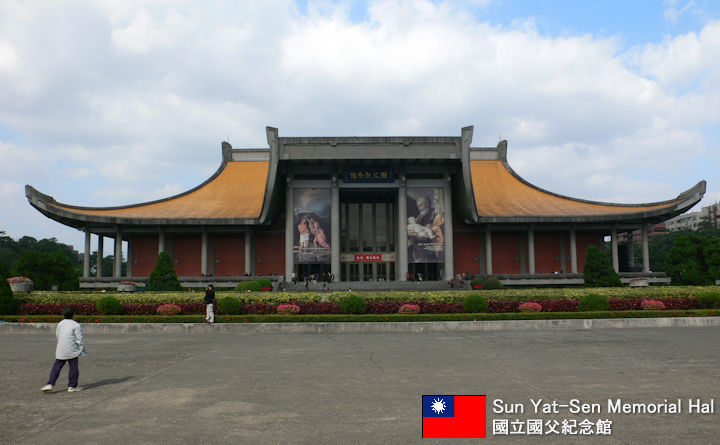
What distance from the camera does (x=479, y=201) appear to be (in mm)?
39281

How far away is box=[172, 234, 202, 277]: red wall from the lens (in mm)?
39000

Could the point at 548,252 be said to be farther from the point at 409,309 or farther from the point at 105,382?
the point at 105,382

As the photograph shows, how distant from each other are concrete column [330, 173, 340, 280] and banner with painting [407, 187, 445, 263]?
5.42 metres

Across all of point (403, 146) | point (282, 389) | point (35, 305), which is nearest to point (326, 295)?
point (35, 305)

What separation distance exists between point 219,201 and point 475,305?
87.7ft

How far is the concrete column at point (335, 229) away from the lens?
3638cm

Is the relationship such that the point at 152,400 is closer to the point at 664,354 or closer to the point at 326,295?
the point at 664,354

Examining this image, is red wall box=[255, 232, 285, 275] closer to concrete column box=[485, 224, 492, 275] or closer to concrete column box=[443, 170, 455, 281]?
concrete column box=[443, 170, 455, 281]

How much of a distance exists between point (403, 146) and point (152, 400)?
3073 centimetres

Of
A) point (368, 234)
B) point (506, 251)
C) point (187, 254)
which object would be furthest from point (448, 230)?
point (187, 254)

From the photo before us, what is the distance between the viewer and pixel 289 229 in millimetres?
37250

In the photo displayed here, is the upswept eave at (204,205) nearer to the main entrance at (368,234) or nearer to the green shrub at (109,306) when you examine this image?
the main entrance at (368,234)

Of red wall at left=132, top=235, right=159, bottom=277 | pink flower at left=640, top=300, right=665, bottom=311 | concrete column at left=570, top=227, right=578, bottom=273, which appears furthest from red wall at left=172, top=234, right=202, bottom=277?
pink flower at left=640, top=300, right=665, bottom=311

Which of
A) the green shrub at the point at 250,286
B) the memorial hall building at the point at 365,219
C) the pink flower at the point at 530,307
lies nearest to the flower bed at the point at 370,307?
the pink flower at the point at 530,307
